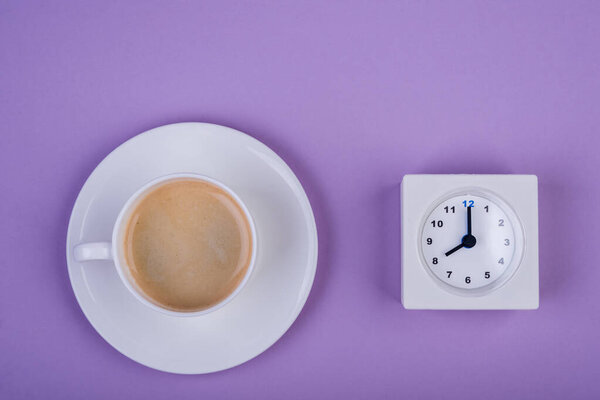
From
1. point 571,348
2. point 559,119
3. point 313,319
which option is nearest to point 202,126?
point 313,319

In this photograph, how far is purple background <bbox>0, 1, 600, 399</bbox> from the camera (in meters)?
0.84

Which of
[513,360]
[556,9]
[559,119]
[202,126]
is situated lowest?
[513,360]

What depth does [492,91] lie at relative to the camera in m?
0.84

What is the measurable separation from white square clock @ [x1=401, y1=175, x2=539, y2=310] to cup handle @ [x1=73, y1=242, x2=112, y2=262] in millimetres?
432

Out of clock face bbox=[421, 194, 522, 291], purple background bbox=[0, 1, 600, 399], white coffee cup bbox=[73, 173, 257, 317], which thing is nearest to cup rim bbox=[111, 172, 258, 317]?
white coffee cup bbox=[73, 173, 257, 317]

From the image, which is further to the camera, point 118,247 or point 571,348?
point 571,348

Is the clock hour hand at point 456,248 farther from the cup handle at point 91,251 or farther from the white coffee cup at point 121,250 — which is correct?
the cup handle at point 91,251

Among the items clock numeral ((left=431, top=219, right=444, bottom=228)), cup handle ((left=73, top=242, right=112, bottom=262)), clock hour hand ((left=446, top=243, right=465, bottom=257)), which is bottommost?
cup handle ((left=73, top=242, right=112, bottom=262))

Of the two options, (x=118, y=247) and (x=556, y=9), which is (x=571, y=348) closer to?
(x=556, y=9)

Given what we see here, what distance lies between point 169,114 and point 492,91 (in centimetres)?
54

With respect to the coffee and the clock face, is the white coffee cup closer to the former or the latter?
the coffee

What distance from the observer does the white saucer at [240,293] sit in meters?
0.76

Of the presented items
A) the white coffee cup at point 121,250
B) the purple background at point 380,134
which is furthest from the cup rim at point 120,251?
the purple background at point 380,134

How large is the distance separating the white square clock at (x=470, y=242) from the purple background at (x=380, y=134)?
0.07 metres
